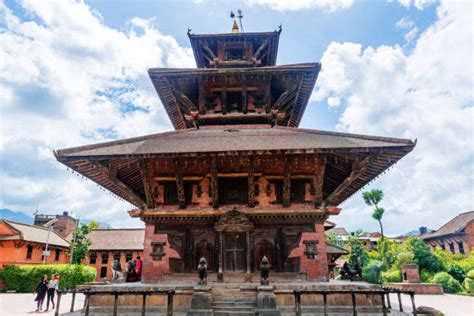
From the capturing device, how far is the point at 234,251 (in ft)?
34.1

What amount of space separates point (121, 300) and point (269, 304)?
4523 millimetres

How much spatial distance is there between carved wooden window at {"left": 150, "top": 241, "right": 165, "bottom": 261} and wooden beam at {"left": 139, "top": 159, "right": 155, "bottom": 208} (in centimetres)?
132

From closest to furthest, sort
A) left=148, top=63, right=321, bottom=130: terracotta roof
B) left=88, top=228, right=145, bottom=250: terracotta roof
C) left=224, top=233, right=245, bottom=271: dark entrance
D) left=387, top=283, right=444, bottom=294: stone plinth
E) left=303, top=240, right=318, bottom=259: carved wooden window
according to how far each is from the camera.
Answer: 1. left=303, top=240, right=318, bottom=259: carved wooden window
2. left=224, top=233, right=245, bottom=271: dark entrance
3. left=148, top=63, right=321, bottom=130: terracotta roof
4. left=387, top=283, right=444, bottom=294: stone plinth
5. left=88, top=228, right=145, bottom=250: terracotta roof

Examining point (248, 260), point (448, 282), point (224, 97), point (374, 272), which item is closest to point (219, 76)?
point (224, 97)

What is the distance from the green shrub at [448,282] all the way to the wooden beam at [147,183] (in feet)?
83.8

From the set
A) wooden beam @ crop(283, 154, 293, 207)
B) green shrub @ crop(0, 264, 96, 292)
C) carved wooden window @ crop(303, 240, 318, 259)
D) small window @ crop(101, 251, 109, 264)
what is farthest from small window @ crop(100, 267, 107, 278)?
wooden beam @ crop(283, 154, 293, 207)

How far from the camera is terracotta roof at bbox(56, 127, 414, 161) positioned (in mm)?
9297

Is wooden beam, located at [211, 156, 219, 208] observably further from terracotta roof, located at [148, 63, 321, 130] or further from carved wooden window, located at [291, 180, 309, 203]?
terracotta roof, located at [148, 63, 321, 130]

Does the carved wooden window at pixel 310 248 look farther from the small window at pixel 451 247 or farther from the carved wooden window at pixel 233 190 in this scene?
the small window at pixel 451 247

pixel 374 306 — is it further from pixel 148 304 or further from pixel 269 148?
pixel 148 304

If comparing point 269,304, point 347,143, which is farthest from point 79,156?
point 347,143

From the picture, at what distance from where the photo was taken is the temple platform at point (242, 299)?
327 inches

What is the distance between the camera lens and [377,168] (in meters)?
10.3

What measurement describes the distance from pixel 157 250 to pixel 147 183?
7.84 ft
